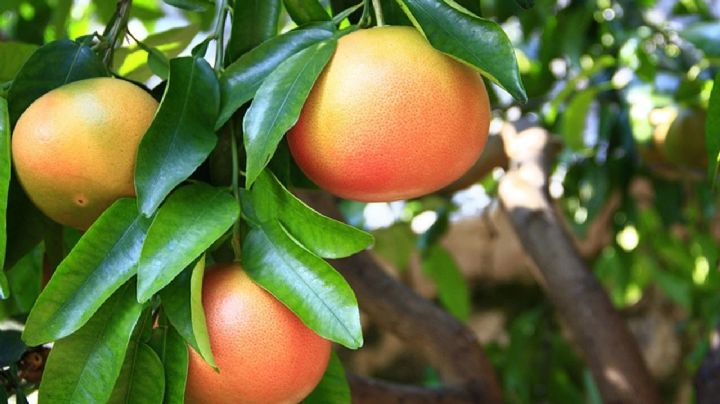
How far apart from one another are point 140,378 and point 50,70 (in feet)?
0.62

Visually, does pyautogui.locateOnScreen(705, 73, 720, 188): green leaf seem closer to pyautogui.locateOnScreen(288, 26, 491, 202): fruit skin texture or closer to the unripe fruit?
pyautogui.locateOnScreen(288, 26, 491, 202): fruit skin texture

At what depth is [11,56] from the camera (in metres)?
0.70

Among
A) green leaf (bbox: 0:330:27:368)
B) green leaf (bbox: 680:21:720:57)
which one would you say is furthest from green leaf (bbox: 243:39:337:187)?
green leaf (bbox: 680:21:720:57)

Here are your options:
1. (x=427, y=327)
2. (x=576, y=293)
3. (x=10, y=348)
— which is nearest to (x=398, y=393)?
(x=427, y=327)

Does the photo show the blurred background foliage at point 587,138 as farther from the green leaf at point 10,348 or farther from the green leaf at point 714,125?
the green leaf at point 714,125

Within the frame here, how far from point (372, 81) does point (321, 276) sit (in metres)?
0.10

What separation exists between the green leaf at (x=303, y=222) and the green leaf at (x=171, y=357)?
0.08 metres

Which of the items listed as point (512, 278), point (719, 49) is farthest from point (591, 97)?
point (512, 278)

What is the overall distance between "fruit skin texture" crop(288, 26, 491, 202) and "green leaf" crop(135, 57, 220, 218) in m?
0.05

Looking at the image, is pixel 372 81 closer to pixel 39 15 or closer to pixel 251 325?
pixel 251 325

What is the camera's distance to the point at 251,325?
1.64 ft

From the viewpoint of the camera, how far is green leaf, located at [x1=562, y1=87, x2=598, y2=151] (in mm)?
1316

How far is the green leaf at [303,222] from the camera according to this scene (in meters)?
0.51

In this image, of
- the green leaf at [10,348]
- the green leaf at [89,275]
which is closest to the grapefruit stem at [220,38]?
the green leaf at [89,275]
